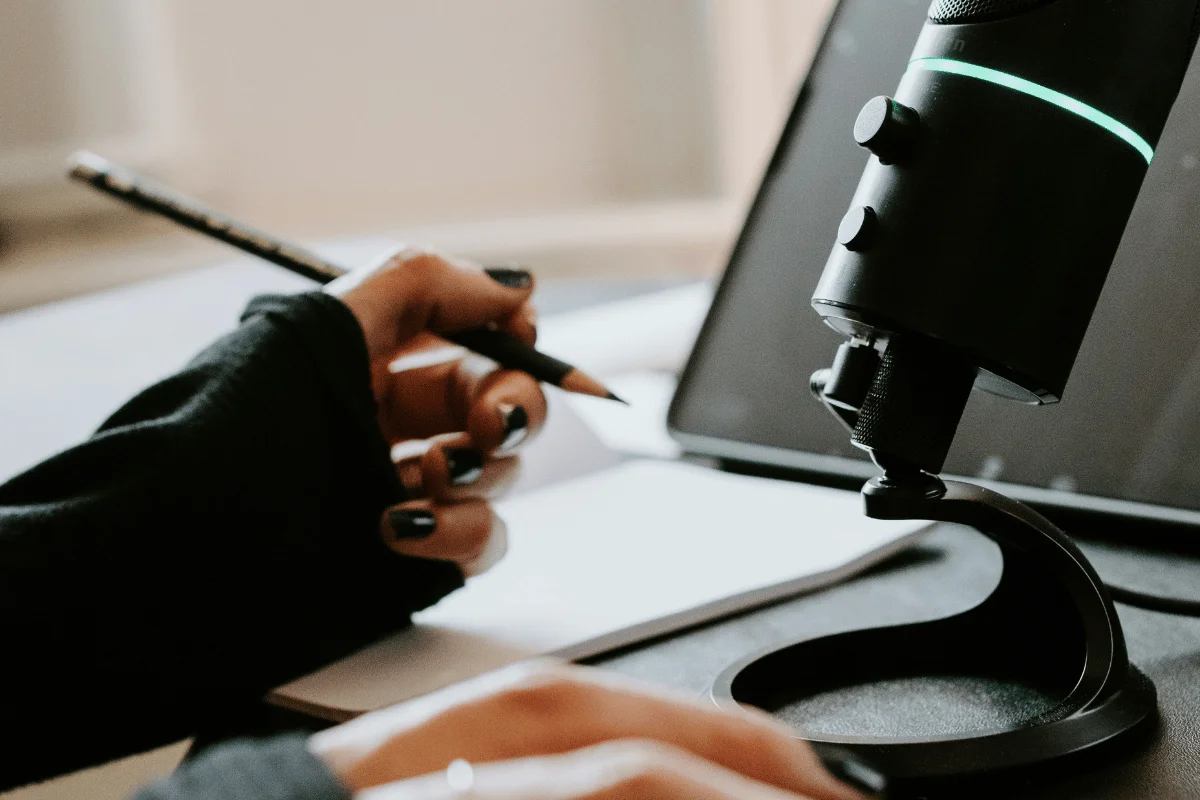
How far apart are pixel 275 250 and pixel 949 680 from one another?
15.2 inches

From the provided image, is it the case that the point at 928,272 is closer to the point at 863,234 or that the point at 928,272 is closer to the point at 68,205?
the point at 863,234

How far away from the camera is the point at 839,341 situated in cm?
59

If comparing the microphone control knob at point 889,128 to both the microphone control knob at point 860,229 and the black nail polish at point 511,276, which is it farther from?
the black nail polish at point 511,276

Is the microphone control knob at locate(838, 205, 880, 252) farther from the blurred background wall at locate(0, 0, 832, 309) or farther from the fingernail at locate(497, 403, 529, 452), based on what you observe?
the blurred background wall at locate(0, 0, 832, 309)

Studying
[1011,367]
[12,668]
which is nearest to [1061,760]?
[1011,367]

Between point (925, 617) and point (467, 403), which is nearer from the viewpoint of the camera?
point (925, 617)

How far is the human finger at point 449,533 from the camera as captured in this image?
0.49 m

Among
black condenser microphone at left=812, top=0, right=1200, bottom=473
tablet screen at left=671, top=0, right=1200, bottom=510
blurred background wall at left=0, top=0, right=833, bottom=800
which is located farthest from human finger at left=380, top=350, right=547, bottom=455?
blurred background wall at left=0, top=0, right=833, bottom=800

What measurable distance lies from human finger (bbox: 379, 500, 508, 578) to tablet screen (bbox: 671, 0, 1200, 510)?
163 mm

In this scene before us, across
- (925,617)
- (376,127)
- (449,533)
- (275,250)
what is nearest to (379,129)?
(376,127)

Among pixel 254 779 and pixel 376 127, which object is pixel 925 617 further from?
pixel 376 127

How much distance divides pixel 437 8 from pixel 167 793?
1489mm

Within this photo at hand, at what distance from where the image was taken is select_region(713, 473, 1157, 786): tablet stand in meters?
0.32

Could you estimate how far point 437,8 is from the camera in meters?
1.59
